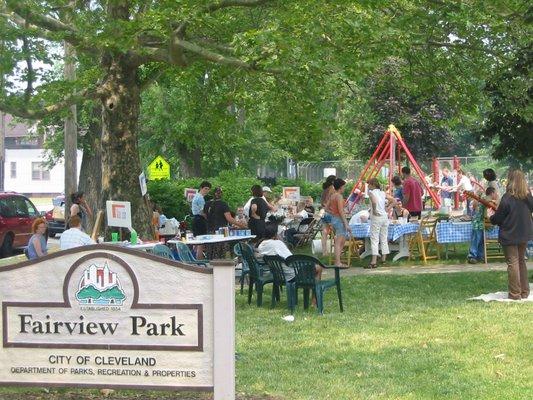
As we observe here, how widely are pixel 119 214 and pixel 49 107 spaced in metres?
4.24

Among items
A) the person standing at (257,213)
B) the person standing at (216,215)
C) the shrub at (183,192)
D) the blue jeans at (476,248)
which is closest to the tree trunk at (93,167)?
the shrub at (183,192)

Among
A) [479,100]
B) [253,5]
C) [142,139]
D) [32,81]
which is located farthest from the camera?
[142,139]

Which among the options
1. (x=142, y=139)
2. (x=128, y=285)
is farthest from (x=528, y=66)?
(x=142, y=139)

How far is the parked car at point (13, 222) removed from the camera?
26.4m

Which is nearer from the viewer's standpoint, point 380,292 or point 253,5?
point 380,292

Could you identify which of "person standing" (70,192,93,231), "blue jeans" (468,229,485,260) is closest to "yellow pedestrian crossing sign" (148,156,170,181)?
"person standing" (70,192,93,231)

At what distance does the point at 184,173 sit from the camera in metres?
45.6

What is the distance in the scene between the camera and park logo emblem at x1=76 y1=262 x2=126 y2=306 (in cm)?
735

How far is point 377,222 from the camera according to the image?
19438mm

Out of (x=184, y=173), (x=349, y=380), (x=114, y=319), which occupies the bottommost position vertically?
(x=349, y=380)

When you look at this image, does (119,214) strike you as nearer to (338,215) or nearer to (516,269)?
(338,215)

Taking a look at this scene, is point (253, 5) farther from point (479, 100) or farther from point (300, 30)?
point (479, 100)

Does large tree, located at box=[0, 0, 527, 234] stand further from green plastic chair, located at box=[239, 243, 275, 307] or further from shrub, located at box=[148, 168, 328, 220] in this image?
shrub, located at box=[148, 168, 328, 220]

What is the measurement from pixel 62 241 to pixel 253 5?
656cm
